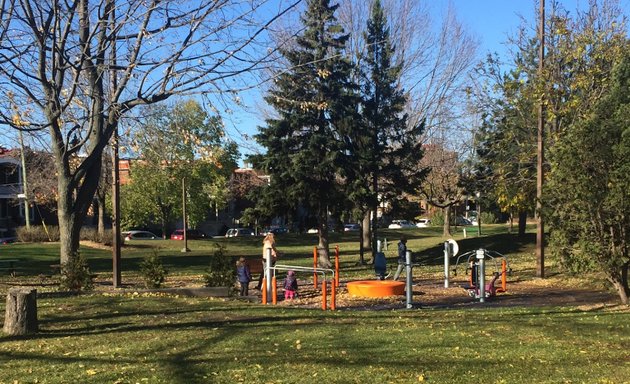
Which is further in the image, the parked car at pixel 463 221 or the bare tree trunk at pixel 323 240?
the parked car at pixel 463 221

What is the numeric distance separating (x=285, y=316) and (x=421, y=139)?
27480 millimetres

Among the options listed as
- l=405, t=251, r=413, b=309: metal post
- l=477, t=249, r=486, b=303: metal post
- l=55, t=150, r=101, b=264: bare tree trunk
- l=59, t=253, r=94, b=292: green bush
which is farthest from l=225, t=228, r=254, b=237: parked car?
l=405, t=251, r=413, b=309: metal post

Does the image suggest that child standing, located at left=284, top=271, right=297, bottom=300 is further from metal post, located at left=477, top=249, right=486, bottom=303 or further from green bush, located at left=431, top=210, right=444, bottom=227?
green bush, located at left=431, top=210, right=444, bottom=227

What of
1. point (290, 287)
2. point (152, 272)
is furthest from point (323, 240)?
point (152, 272)

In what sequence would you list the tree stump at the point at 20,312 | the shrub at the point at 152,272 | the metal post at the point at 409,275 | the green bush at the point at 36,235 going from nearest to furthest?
1. the tree stump at the point at 20,312
2. the metal post at the point at 409,275
3. the shrub at the point at 152,272
4. the green bush at the point at 36,235

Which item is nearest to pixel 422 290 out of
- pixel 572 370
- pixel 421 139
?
pixel 572 370

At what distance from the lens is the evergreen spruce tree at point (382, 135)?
83.4 feet

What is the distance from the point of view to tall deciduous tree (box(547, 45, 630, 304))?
38.5 feet

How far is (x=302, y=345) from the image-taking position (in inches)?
292

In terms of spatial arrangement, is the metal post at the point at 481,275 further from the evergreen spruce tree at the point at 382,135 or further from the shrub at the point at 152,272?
the evergreen spruce tree at the point at 382,135

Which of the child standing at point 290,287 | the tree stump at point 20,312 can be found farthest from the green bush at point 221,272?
the tree stump at point 20,312

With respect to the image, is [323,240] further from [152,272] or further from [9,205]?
[9,205]

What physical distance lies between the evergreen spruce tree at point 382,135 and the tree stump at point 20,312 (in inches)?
687

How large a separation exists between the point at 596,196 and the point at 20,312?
9.97 m
